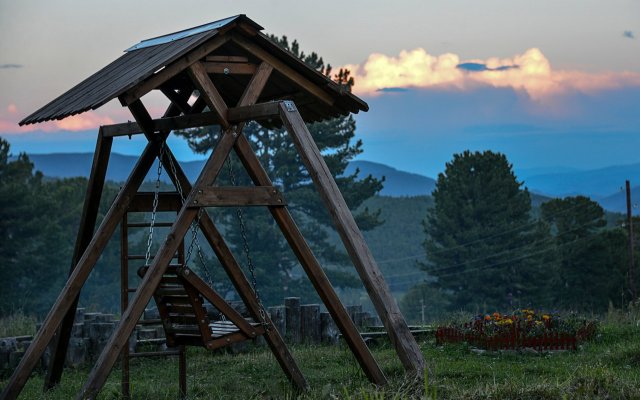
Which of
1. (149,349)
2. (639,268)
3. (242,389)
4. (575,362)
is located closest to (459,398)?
(242,389)

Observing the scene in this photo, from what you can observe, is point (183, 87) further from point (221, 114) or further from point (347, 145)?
point (347, 145)

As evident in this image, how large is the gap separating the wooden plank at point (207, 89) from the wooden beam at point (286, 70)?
1.47 ft

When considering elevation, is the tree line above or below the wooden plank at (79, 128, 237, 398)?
above

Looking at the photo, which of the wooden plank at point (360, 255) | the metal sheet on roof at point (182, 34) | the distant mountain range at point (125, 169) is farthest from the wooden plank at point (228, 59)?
the distant mountain range at point (125, 169)

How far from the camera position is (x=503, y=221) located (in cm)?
4453

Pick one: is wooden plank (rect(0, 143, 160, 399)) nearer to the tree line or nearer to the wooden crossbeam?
the wooden crossbeam

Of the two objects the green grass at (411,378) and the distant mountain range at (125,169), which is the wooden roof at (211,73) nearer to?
the green grass at (411,378)

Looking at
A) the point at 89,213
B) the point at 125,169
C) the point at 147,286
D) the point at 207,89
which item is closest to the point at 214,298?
the point at 147,286

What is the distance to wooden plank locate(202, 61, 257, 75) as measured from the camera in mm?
8508

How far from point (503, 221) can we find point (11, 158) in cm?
2360

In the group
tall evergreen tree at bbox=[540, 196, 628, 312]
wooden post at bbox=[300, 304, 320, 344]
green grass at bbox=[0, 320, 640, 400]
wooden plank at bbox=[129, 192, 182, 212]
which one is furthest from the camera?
tall evergreen tree at bbox=[540, 196, 628, 312]

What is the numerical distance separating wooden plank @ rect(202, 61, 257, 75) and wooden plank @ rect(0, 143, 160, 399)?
122cm

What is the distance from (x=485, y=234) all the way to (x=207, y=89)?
37.7 m

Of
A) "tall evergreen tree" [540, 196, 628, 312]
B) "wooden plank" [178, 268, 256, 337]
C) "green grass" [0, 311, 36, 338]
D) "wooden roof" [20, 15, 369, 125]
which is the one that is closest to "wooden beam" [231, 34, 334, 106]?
"wooden roof" [20, 15, 369, 125]
